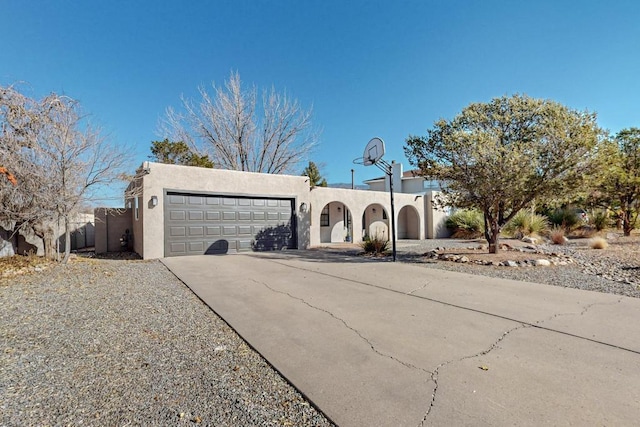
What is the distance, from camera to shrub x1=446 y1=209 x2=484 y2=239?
16734 millimetres

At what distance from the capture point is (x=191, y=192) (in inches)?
419

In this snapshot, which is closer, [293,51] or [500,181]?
[500,181]

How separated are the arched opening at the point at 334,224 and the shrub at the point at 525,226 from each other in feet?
26.5

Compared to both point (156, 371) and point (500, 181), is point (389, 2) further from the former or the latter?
point (156, 371)

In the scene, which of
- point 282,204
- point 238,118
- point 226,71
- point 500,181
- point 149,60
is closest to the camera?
point 500,181

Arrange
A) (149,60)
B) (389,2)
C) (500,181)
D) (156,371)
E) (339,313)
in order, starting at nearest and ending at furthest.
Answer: (156,371) < (339,313) < (500,181) < (389,2) < (149,60)

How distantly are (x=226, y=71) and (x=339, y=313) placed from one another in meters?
17.0

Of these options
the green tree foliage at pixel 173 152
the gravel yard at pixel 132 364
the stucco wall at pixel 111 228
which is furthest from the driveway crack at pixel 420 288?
the green tree foliage at pixel 173 152

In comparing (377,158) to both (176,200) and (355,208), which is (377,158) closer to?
(355,208)

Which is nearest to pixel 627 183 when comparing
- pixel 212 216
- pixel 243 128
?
pixel 212 216

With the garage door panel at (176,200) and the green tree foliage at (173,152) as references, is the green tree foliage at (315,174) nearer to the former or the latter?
the green tree foliage at (173,152)

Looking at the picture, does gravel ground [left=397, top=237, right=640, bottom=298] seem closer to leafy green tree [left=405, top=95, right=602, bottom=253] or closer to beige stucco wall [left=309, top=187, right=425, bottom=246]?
leafy green tree [left=405, top=95, right=602, bottom=253]

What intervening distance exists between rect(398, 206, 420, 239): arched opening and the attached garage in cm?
886

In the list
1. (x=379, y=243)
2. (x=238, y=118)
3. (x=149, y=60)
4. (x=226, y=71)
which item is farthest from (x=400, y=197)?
(x=149, y=60)
